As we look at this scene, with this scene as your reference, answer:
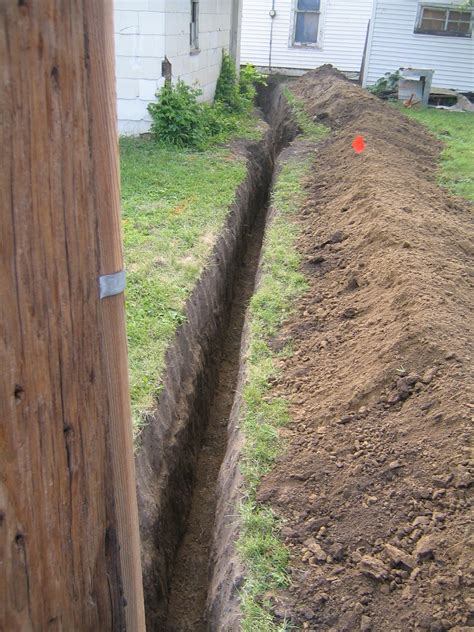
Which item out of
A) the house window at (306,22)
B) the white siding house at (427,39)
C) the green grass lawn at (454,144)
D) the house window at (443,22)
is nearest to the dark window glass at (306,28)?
the house window at (306,22)

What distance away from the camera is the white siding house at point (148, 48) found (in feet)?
34.2

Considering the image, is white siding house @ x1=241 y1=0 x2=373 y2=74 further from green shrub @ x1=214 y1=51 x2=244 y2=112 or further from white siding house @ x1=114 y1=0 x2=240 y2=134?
white siding house @ x1=114 y1=0 x2=240 y2=134

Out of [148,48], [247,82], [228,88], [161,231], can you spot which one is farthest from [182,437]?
[247,82]

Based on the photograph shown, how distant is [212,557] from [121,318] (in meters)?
3.01

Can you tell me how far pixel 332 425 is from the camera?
4.07 metres

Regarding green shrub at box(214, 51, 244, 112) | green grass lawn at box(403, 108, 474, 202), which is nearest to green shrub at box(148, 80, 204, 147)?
green shrub at box(214, 51, 244, 112)

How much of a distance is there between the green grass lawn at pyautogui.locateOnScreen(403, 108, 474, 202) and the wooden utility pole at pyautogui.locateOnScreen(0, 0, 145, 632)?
25.9ft

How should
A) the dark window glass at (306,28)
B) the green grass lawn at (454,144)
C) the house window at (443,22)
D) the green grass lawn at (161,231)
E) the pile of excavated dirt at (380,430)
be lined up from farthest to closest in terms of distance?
the dark window glass at (306,28), the house window at (443,22), the green grass lawn at (454,144), the green grass lawn at (161,231), the pile of excavated dirt at (380,430)

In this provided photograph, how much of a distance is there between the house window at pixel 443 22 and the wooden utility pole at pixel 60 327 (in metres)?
18.6

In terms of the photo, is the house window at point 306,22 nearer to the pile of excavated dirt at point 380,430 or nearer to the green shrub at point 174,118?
the green shrub at point 174,118

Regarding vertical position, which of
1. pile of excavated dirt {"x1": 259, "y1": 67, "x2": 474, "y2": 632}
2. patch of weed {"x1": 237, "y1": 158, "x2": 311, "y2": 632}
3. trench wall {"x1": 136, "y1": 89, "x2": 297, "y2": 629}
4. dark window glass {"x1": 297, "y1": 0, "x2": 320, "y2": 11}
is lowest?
trench wall {"x1": 136, "y1": 89, "x2": 297, "y2": 629}

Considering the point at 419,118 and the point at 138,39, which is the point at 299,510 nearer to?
the point at 138,39

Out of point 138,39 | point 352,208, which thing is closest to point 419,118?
point 138,39

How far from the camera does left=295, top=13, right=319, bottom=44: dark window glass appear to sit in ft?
66.5
